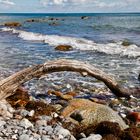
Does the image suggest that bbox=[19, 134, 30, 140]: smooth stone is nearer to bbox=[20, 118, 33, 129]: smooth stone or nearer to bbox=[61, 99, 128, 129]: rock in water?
bbox=[20, 118, 33, 129]: smooth stone

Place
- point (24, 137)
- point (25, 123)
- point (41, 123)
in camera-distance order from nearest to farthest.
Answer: point (24, 137) → point (25, 123) → point (41, 123)

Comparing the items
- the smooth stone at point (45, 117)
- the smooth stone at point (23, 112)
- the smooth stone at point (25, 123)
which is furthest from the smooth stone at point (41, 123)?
the smooth stone at point (23, 112)

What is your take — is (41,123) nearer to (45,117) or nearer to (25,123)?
(25,123)

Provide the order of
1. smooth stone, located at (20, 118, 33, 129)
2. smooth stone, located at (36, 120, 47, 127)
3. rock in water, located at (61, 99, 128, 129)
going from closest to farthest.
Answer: smooth stone, located at (20, 118, 33, 129)
smooth stone, located at (36, 120, 47, 127)
rock in water, located at (61, 99, 128, 129)

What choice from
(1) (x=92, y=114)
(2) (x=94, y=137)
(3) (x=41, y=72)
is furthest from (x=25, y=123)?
(3) (x=41, y=72)

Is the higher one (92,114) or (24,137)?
(24,137)

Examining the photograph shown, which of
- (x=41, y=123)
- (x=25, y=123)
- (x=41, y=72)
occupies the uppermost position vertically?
(x=41, y=72)

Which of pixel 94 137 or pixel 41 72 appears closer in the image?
pixel 94 137

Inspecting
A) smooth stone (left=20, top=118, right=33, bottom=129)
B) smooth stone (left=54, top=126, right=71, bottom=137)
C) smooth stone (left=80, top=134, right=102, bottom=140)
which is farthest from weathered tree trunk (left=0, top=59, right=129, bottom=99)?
smooth stone (left=80, top=134, right=102, bottom=140)

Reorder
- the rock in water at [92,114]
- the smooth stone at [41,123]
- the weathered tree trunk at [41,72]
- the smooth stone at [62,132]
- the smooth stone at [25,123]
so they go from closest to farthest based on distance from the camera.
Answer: the smooth stone at [62,132]
the smooth stone at [25,123]
the smooth stone at [41,123]
the rock in water at [92,114]
the weathered tree trunk at [41,72]

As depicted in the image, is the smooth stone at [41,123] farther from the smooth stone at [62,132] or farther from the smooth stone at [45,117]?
the smooth stone at [62,132]

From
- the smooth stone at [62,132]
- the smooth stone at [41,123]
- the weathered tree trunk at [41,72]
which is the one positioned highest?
the weathered tree trunk at [41,72]

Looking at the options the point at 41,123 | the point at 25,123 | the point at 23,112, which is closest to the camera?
the point at 25,123

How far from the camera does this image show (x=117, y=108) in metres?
12.6
